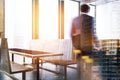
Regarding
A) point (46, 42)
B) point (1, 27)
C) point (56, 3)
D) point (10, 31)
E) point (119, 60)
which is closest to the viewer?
point (119, 60)

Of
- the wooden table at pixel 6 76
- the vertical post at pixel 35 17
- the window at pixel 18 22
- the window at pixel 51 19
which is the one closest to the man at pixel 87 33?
the wooden table at pixel 6 76

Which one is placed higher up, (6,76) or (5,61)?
(5,61)

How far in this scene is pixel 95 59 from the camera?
2.84 ft

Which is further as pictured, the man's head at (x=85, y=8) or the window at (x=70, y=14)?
the window at (x=70, y=14)

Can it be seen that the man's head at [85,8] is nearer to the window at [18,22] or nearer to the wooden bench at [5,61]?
the wooden bench at [5,61]

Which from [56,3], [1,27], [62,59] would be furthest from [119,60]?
[1,27]

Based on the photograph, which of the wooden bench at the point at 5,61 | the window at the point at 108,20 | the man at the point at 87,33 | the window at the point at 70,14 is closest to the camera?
the window at the point at 108,20

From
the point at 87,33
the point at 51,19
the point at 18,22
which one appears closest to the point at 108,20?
the point at 87,33

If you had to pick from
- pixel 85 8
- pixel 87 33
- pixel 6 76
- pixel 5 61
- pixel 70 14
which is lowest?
pixel 6 76

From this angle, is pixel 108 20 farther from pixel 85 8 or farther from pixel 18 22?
pixel 18 22

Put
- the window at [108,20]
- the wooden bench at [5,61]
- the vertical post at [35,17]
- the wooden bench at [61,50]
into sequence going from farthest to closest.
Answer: the vertical post at [35,17] < the wooden bench at [61,50] < the wooden bench at [5,61] < the window at [108,20]

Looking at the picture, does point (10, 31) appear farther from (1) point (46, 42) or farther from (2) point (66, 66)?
(2) point (66, 66)

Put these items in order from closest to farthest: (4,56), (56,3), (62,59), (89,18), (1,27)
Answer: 1. (89,18)
2. (4,56)
3. (62,59)
4. (56,3)
5. (1,27)

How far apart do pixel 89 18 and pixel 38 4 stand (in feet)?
10.9
